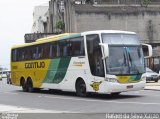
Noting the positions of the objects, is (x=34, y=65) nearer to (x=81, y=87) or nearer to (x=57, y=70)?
(x=57, y=70)

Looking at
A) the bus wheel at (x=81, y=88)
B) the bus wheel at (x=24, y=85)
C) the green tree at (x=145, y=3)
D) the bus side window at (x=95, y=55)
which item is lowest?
the bus wheel at (x=24, y=85)

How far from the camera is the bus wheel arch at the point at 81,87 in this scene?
24130 millimetres

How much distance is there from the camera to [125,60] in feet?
73.2

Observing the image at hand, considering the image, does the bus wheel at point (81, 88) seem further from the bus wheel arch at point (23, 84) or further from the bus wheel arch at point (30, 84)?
the bus wheel arch at point (23, 84)

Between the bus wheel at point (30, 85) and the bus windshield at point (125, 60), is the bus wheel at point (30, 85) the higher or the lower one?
the lower one

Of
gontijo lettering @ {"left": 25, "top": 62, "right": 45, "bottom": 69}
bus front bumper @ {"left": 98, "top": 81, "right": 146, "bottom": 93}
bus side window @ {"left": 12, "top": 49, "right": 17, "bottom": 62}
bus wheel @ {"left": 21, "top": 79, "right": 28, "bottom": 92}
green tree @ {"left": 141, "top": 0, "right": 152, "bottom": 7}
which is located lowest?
bus wheel @ {"left": 21, "top": 79, "right": 28, "bottom": 92}

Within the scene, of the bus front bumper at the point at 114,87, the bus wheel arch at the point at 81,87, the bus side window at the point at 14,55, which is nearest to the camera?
the bus front bumper at the point at 114,87

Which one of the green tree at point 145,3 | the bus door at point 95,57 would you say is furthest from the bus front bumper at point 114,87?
the green tree at point 145,3

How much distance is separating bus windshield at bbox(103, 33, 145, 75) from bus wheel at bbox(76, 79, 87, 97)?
2550 millimetres

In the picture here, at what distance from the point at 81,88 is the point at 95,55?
247 centimetres

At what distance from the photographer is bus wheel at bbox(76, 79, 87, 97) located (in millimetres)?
24167

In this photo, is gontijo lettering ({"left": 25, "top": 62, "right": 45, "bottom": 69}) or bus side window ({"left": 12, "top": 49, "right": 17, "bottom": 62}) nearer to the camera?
gontijo lettering ({"left": 25, "top": 62, "right": 45, "bottom": 69})

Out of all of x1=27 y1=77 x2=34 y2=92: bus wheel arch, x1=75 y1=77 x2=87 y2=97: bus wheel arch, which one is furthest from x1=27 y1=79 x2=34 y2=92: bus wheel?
x1=75 y1=77 x2=87 y2=97: bus wheel arch

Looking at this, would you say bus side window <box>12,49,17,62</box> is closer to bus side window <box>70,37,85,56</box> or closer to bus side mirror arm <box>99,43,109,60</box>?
bus side window <box>70,37,85,56</box>
